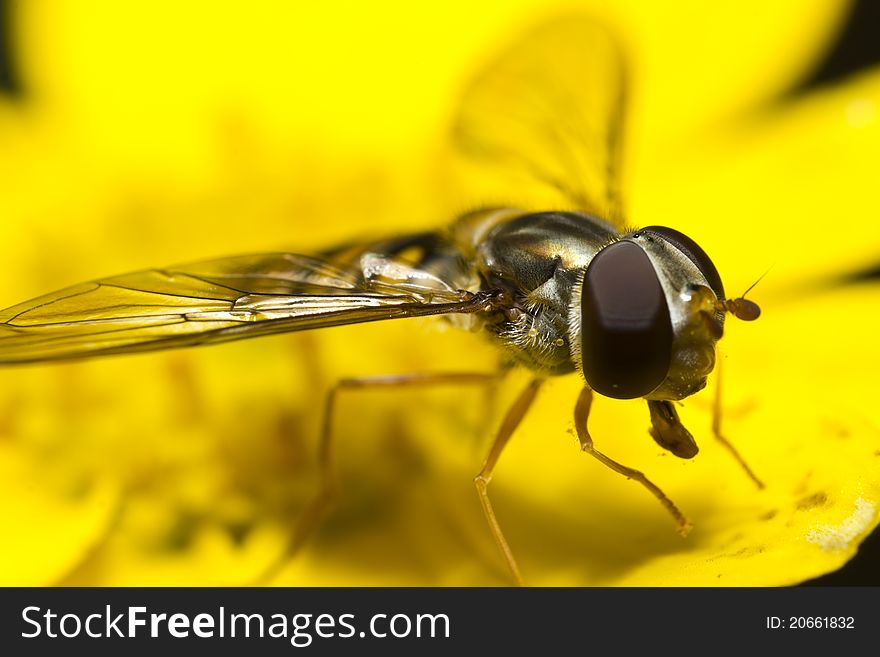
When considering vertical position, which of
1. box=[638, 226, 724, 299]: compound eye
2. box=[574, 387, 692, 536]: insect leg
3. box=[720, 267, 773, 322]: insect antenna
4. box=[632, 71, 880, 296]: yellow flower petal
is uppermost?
box=[632, 71, 880, 296]: yellow flower petal

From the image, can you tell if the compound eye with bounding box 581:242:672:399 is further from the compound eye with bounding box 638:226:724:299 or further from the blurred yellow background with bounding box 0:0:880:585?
the blurred yellow background with bounding box 0:0:880:585

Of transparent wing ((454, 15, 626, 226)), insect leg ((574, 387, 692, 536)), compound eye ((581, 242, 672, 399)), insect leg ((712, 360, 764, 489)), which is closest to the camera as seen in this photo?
compound eye ((581, 242, 672, 399))

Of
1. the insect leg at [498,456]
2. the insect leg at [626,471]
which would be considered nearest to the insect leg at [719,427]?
the insect leg at [626,471]

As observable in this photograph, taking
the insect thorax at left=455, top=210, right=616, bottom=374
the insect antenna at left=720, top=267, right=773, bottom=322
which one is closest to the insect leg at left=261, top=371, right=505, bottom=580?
the insect thorax at left=455, top=210, right=616, bottom=374

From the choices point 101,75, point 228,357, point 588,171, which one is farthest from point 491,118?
point 101,75

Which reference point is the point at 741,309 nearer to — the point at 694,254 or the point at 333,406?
the point at 694,254

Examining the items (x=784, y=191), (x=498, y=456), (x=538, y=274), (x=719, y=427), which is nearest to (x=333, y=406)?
(x=498, y=456)

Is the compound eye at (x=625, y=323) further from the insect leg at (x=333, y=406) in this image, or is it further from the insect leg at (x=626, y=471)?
the insect leg at (x=333, y=406)

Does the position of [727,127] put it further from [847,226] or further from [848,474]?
[848,474]

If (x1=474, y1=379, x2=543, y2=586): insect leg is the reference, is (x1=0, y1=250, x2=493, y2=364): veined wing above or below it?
above
